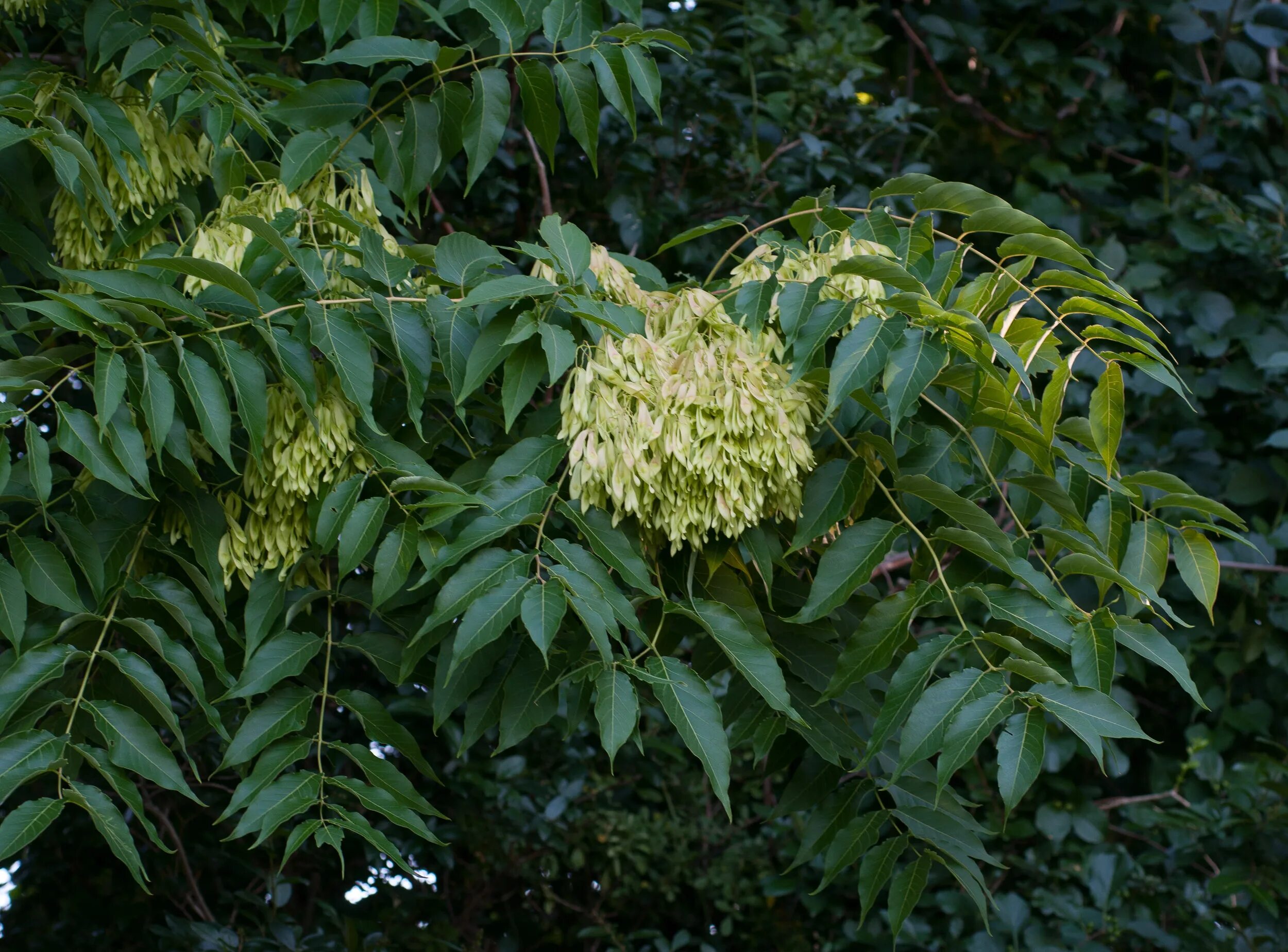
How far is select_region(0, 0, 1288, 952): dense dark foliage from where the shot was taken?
99.9 inches

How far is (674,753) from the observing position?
2486 mm

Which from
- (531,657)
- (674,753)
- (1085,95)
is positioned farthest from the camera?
(1085,95)

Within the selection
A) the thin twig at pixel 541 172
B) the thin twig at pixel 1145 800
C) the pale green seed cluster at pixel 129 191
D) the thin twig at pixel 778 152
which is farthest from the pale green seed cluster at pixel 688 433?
the thin twig at pixel 1145 800

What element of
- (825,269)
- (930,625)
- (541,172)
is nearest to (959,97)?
(930,625)

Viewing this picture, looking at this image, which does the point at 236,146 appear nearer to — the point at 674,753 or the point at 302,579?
the point at 302,579

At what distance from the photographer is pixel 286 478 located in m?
1.20

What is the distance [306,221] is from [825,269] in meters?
0.61

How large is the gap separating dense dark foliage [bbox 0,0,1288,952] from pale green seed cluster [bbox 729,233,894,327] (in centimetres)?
117

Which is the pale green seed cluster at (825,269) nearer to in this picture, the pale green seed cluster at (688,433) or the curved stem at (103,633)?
the pale green seed cluster at (688,433)

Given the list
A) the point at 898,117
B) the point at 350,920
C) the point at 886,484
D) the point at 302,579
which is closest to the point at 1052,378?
the point at 886,484

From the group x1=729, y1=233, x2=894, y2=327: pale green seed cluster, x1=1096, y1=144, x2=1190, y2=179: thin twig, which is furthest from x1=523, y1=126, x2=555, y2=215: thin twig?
x1=1096, y1=144, x2=1190, y2=179: thin twig

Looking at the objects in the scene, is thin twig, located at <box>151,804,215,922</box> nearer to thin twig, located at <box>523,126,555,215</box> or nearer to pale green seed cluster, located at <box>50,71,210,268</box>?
pale green seed cluster, located at <box>50,71,210,268</box>

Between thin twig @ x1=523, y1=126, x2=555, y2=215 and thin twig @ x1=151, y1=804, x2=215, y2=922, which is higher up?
thin twig @ x1=523, y1=126, x2=555, y2=215

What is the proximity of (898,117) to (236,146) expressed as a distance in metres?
1.96
